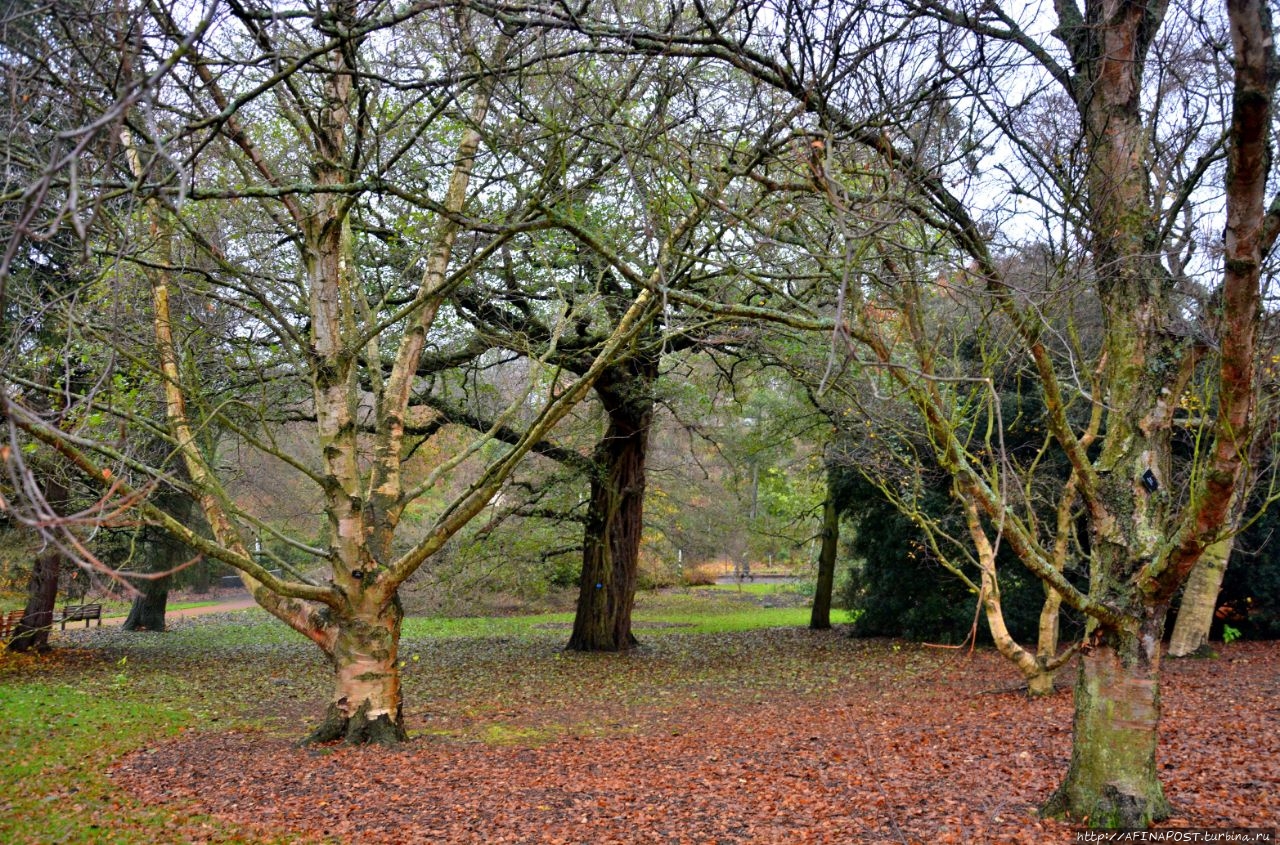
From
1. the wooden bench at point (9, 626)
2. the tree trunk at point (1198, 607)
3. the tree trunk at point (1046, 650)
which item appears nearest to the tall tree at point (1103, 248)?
the tree trunk at point (1046, 650)

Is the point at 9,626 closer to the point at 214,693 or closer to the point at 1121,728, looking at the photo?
the point at 214,693

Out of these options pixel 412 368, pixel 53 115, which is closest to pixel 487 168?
pixel 412 368

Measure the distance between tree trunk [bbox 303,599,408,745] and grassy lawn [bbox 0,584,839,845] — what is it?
1.08 metres

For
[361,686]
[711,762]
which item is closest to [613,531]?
[361,686]

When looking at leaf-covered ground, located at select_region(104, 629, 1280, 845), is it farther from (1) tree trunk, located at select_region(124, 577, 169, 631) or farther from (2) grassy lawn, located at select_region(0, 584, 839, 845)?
(1) tree trunk, located at select_region(124, 577, 169, 631)

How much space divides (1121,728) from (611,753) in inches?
168

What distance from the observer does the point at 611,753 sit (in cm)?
752

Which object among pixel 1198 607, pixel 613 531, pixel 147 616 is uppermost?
pixel 613 531

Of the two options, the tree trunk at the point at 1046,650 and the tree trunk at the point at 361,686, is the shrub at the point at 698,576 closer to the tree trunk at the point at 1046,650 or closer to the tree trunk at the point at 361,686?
the tree trunk at the point at 1046,650

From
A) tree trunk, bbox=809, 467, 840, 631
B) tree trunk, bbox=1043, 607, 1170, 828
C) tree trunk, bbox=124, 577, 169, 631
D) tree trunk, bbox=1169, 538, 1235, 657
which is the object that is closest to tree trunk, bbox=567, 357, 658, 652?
tree trunk, bbox=809, 467, 840, 631

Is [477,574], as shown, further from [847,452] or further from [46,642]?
[847,452]

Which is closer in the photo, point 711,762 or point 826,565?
point 711,762

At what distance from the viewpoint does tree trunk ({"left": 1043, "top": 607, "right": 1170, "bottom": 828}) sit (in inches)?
175

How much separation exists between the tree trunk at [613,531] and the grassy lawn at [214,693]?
71 centimetres
